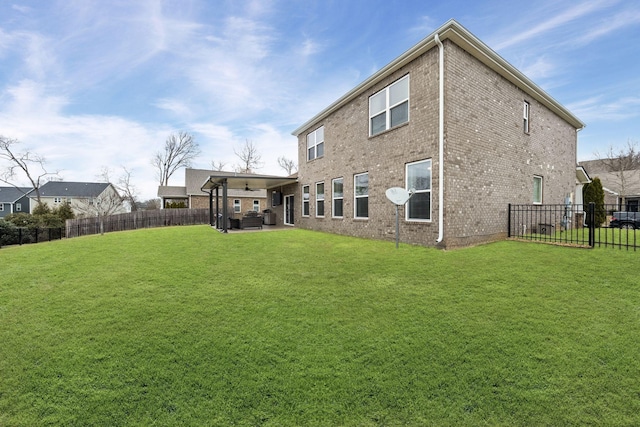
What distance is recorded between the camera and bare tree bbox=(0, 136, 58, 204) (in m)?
31.3

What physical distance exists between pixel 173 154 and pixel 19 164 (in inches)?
640

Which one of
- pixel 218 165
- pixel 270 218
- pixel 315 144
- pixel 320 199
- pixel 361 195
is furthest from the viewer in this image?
pixel 218 165

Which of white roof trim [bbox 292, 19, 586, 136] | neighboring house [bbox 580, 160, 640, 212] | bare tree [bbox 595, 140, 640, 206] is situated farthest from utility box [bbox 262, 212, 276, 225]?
bare tree [bbox 595, 140, 640, 206]

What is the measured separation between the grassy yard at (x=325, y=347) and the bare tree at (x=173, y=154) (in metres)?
39.6

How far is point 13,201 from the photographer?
141 feet

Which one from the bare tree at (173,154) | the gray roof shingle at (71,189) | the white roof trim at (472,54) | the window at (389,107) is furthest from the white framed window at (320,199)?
the gray roof shingle at (71,189)

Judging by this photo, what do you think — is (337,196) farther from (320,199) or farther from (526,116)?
(526,116)

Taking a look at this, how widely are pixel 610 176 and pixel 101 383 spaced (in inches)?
1604

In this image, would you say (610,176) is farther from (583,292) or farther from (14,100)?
(14,100)

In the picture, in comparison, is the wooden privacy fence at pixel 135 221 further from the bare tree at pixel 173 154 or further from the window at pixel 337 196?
the bare tree at pixel 173 154

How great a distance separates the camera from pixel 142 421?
77.4 inches

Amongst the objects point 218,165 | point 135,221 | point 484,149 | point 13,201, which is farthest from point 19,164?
point 484,149

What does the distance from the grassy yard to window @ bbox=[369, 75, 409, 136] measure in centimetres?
589

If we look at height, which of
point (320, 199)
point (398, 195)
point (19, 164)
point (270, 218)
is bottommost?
point (270, 218)
